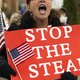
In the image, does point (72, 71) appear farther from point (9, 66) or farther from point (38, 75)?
point (9, 66)

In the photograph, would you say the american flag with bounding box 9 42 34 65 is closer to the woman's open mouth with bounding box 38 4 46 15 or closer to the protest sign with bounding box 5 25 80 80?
the protest sign with bounding box 5 25 80 80

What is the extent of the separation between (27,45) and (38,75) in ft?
1.01

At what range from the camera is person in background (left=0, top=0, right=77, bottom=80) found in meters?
4.68

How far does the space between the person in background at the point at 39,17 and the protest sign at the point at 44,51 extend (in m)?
0.06

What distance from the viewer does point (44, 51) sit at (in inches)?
190

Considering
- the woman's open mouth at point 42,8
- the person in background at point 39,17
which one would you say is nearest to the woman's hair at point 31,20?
the person in background at point 39,17

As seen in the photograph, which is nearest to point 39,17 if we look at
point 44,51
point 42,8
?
point 42,8

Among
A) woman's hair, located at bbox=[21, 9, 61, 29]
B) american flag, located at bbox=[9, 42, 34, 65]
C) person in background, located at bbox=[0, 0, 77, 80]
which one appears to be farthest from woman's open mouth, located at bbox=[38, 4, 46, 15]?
american flag, located at bbox=[9, 42, 34, 65]

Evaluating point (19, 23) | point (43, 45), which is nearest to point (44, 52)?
point (43, 45)

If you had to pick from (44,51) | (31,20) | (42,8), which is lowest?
(44,51)

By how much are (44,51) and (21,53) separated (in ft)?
0.74

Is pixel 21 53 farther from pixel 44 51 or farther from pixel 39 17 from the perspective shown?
pixel 39 17

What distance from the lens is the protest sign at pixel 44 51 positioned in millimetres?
4719

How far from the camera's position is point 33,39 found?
4805 millimetres
